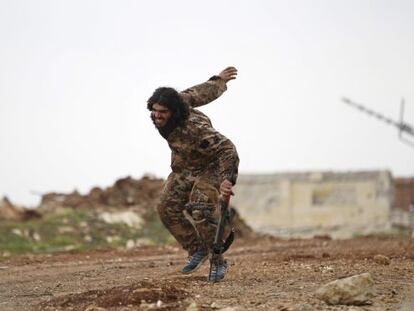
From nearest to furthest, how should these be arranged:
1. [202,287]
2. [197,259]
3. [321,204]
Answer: [202,287]
[197,259]
[321,204]

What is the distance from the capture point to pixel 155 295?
17.0 feet

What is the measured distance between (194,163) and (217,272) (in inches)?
33.4

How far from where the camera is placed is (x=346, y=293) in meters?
4.95

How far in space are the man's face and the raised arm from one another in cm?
25

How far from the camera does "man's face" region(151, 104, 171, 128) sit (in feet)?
20.1

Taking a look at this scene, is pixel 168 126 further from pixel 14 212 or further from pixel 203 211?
pixel 14 212

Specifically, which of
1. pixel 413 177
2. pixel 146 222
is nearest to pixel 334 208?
pixel 413 177

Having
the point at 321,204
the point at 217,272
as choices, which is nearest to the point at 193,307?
the point at 217,272

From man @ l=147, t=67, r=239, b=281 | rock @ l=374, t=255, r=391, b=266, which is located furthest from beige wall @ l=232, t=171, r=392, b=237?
man @ l=147, t=67, r=239, b=281

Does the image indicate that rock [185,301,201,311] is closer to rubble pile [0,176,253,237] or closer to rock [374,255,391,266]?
rock [374,255,391,266]

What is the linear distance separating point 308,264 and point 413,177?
31.2m

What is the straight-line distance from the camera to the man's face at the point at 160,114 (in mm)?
6113

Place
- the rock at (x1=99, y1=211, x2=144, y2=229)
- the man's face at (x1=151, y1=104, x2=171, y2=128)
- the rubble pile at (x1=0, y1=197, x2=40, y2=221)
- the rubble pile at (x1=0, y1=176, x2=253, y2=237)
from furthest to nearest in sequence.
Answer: the rubble pile at (x1=0, y1=176, x2=253, y2=237), the rock at (x1=99, y1=211, x2=144, y2=229), the rubble pile at (x1=0, y1=197, x2=40, y2=221), the man's face at (x1=151, y1=104, x2=171, y2=128)

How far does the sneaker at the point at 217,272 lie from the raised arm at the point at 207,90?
1245 millimetres
